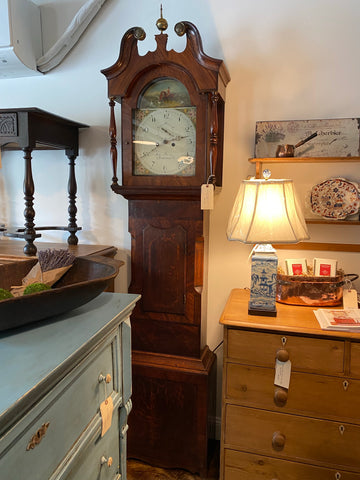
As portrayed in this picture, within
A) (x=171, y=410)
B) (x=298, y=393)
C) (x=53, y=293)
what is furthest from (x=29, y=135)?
(x=298, y=393)

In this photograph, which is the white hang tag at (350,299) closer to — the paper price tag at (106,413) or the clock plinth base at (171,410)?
the clock plinth base at (171,410)

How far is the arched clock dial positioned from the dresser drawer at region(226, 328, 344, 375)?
738 mm

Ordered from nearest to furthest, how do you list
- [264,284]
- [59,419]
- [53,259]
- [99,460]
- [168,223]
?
[59,419]
[99,460]
[53,259]
[264,284]
[168,223]

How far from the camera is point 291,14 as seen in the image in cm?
163

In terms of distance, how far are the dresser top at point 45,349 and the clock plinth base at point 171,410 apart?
832 mm

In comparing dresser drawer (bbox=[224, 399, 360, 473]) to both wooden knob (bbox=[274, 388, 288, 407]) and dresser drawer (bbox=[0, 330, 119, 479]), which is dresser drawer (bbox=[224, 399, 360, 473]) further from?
dresser drawer (bbox=[0, 330, 119, 479])

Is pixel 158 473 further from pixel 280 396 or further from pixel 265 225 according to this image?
pixel 265 225

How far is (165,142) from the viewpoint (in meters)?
1.61

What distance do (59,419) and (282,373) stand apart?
38.1 inches

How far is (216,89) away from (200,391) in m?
1.35

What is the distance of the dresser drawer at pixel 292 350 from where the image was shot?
4.44 feet

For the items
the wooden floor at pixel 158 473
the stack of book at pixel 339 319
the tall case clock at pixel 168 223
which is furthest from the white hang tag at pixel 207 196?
the wooden floor at pixel 158 473

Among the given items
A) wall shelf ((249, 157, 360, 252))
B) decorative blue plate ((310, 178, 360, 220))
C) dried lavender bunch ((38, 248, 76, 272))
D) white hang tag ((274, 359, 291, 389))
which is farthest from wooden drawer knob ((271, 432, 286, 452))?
dried lavender bunch ((38, 248, 76, 272))

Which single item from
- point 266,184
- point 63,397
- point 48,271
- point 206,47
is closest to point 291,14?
point 206,47
